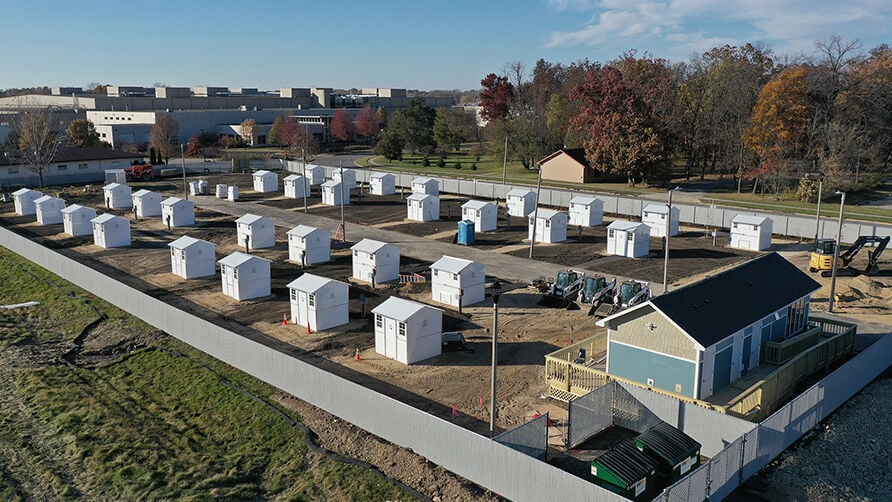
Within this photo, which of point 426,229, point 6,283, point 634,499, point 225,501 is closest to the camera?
point 634,499

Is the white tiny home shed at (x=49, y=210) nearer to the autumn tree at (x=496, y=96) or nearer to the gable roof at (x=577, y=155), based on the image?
the gable roof at (x=577, y=155)

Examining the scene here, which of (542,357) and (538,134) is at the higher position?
(538,134)

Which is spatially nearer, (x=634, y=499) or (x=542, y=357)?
(x=634, y=499)

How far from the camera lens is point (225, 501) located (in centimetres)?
1948

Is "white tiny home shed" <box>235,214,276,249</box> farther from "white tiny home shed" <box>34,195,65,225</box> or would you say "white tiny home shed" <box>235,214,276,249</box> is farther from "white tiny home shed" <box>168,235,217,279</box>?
"white tiny home shed" <box>34,195,65,225</box>

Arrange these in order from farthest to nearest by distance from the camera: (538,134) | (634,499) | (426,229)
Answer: (538,134) → (426,229) → (634,499)

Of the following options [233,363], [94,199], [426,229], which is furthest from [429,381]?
[94,199]

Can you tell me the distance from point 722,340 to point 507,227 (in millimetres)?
32393

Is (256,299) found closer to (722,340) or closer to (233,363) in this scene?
(233,363)

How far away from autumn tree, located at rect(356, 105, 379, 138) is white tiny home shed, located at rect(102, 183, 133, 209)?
7297 centimetres

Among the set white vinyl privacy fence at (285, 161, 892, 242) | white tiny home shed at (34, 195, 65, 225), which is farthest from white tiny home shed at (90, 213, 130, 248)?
white vinyl privacy fence at (285, 161, 892, 242)

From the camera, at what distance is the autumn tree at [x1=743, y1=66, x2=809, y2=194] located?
2731 inches

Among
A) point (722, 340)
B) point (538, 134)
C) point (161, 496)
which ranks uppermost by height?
point (538, 134)

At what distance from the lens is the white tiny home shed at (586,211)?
2172 inches
